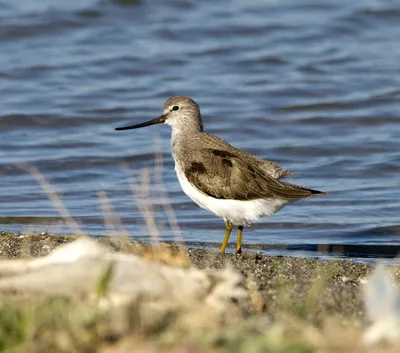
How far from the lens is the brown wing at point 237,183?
666 cm

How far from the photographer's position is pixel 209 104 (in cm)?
1151

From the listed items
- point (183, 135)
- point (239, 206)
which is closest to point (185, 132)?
point (183, 135)

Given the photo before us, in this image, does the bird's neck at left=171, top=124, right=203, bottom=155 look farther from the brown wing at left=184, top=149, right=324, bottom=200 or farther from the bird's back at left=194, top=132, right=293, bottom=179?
the brown wing at left=184, top=149, right=324, bottom=200

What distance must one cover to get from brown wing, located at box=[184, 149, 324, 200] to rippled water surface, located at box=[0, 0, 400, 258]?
595mm

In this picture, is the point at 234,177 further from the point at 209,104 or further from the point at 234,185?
the point at 209,104

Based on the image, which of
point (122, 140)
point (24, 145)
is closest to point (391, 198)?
point (122, 140)

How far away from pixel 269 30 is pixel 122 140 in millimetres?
4744

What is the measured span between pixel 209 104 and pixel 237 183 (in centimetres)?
490

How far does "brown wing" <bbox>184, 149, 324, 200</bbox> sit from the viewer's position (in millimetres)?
6660

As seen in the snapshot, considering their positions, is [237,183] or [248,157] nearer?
[237,183]

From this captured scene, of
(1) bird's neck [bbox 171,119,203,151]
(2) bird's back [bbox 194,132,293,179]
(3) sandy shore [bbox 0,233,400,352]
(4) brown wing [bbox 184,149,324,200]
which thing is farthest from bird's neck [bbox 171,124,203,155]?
(3) sandy shore [bbox 0,233,400,352]

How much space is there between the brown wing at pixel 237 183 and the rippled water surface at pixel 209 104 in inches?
23.4

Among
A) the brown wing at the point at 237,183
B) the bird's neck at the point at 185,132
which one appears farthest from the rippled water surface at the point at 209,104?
the brown wing at the point at 237,183

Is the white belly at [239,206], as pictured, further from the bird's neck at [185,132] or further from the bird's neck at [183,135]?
the bird's neck at [185,132]
